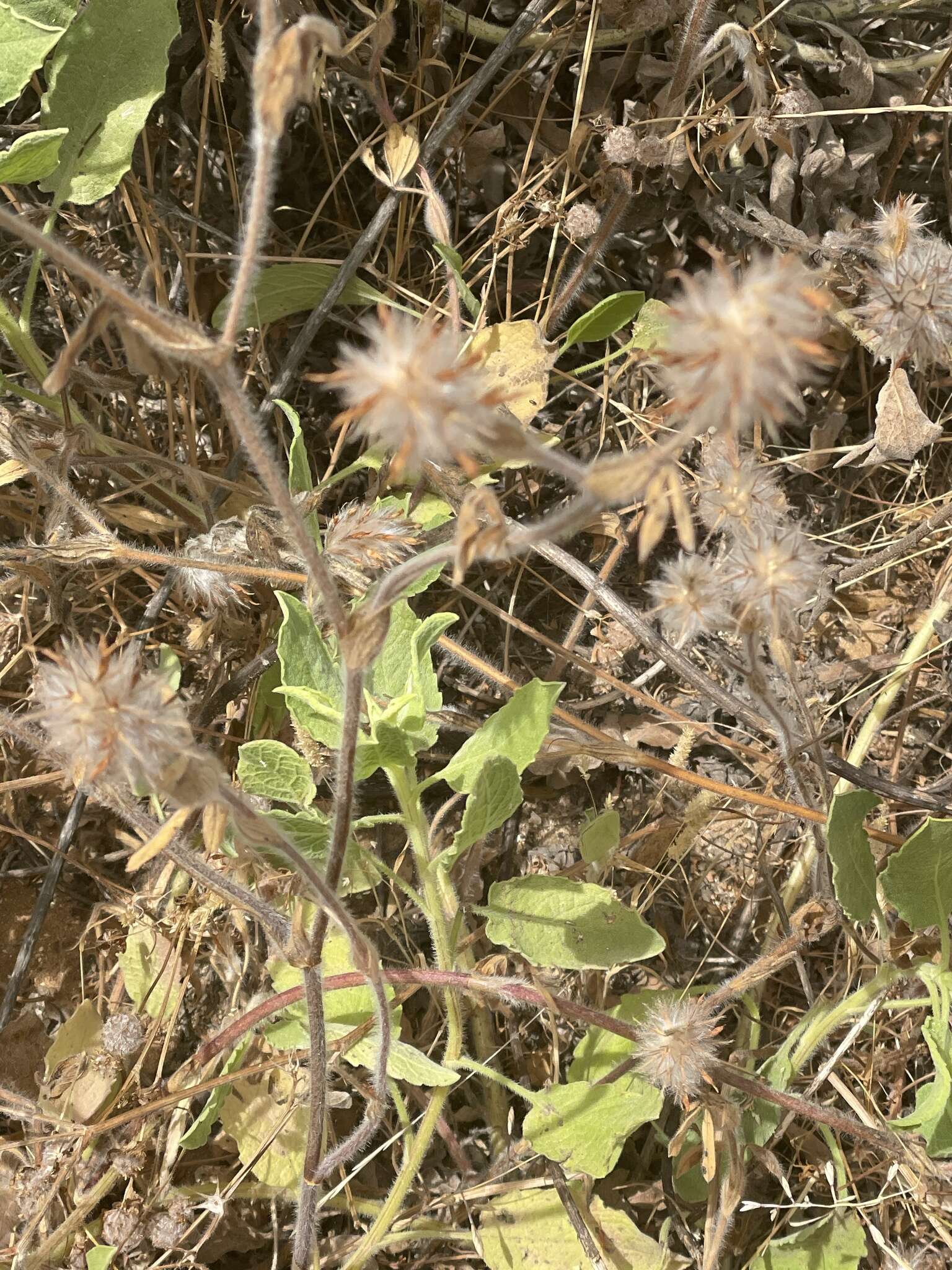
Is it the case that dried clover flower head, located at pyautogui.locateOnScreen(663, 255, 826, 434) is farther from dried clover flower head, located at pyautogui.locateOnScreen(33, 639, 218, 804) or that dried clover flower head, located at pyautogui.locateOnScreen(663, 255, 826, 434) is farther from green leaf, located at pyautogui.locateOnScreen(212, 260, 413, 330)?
green leaf, located at pyautogui.locateOnScreen(212, 260, 413, 330)

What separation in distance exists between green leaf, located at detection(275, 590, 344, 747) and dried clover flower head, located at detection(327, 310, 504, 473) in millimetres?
739

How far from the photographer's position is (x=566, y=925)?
173 cm

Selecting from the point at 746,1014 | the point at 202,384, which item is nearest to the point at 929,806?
the point at 746,1014

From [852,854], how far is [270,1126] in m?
1.17

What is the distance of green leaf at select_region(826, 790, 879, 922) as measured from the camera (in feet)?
5.33

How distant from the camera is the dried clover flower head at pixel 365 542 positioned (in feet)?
5.56

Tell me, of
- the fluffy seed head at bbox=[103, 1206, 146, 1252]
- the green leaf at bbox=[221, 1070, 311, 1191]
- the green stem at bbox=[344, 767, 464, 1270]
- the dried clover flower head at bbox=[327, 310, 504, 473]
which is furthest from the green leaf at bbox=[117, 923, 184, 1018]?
the dried clover flower head at bbox=[327, 310, 504, 473]

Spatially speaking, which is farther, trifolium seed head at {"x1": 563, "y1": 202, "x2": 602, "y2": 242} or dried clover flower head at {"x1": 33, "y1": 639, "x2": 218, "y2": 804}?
trifolium seed head at {"x1": 563, "y1": 202, "x2": 602, "y2": 242}

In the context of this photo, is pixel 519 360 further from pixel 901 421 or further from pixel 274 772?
pixel 274 772

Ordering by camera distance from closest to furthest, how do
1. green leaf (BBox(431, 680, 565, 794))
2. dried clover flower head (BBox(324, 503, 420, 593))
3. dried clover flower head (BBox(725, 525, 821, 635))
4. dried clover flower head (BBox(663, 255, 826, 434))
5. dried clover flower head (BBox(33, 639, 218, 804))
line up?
dried clover flower head (BBox(663, 255, 826, 434)) → dried clover flower head (BBox(33, 639, 218, 804)) → dried clover flower head (BBox(725, 525, 821, 635)) → green leaf (BBox(431, 680, 565, 794)) → dried clover flower head (BBox(324, 503, 420, 593))

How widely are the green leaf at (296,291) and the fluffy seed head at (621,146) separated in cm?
50

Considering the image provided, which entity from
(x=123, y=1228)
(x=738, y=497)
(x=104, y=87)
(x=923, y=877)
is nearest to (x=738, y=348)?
(x=738, y=497)

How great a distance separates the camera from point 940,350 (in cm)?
157

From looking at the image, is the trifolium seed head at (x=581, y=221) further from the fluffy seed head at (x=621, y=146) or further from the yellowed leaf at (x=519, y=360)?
the yellowed leaf at (x=519, y=360)
